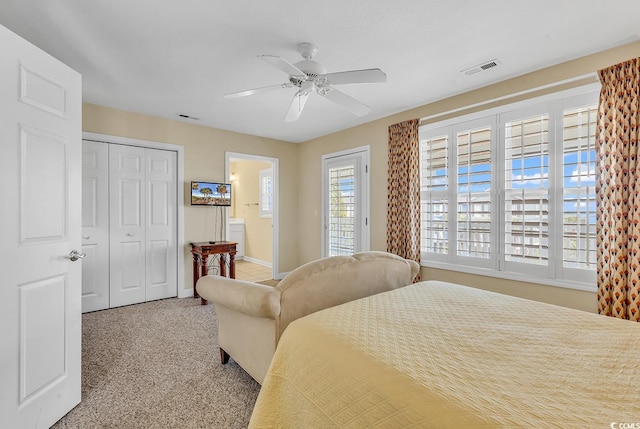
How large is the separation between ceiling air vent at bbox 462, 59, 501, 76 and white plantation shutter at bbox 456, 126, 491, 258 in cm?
61

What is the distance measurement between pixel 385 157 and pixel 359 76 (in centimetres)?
215

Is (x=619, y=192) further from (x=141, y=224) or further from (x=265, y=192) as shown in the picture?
(x=265, y=192)

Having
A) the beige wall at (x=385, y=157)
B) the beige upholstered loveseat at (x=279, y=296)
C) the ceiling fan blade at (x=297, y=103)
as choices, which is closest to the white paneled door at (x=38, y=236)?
the beige upholstered loveseat at (x=279, y=296)

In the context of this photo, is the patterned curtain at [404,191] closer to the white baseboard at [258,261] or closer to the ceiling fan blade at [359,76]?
the ceiling fan blade at [359,76]

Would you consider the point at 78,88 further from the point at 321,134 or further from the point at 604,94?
the point at 604,94

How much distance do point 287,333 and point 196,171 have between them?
366cm

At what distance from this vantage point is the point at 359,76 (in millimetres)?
2074

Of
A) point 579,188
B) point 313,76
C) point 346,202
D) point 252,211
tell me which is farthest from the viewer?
point 252,211

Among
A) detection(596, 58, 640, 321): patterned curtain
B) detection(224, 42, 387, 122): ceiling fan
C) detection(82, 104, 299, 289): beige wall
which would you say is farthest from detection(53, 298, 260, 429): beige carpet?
detection(596, 58, 640, 321): patterned curtain

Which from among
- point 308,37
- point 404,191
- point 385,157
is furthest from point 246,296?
point 385,157

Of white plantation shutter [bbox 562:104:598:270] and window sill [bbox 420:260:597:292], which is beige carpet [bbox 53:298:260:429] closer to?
window sill [bbox 420:260:597:292]

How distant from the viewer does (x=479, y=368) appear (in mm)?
1025

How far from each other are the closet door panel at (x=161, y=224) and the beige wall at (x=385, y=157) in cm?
228

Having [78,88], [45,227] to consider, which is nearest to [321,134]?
[78,88]
